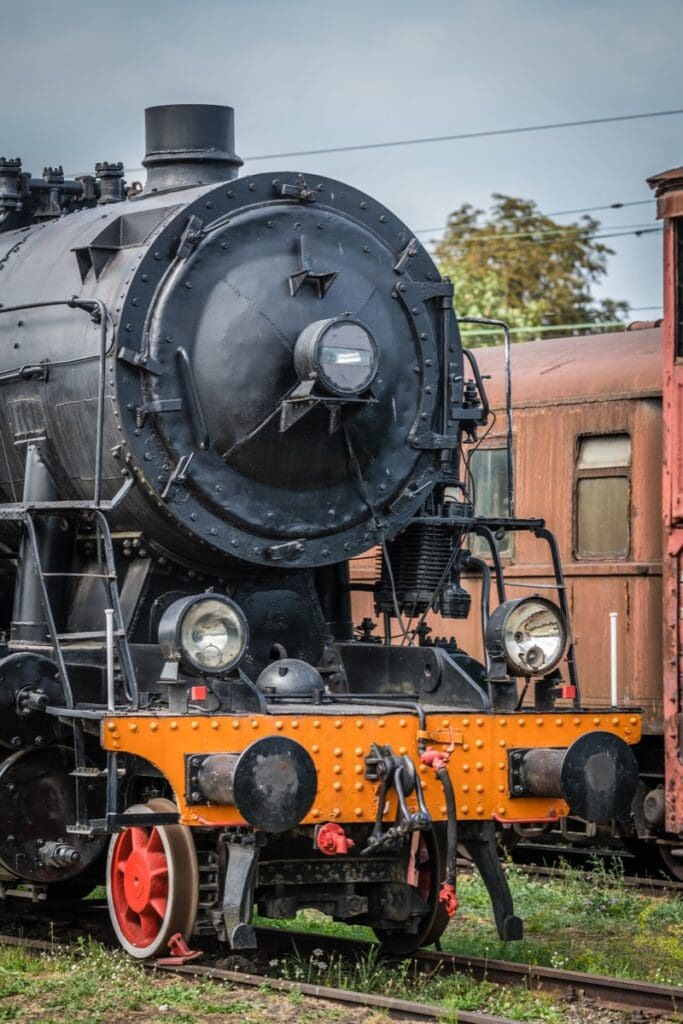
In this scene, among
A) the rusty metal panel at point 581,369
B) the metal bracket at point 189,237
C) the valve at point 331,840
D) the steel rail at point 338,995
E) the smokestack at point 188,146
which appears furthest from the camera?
the rusty metal panel at point 581,369

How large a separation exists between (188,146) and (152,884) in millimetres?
3548

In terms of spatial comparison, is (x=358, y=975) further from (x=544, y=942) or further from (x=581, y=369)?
(x=581, y=369)

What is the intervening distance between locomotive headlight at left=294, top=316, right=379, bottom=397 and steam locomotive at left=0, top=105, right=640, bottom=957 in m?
0.01

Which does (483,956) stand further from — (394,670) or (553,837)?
(553,837)

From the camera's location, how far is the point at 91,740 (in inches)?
295

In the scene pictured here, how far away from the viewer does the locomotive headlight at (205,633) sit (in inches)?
274

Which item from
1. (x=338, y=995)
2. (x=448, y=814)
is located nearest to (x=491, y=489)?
(x=448, y=814)

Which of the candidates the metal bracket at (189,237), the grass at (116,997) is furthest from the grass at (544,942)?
the metal bracket at (189,237)

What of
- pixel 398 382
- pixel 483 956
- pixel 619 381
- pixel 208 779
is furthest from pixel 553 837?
pixel 208 779

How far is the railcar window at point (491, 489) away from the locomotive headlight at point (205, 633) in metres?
4.95

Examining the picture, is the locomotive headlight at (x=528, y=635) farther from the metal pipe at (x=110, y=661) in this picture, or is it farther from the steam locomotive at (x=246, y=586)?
the metal pipe at (x=110, y=661)

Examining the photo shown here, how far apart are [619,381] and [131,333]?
4709 mm

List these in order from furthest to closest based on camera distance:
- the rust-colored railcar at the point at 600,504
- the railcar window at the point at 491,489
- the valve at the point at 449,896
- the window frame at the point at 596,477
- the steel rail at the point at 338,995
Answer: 1. the railcar window at the point at 491,489
2. the window frame at the point at 596,477
3. the rust-colored railcar at the point at 600,504
4. the valve at the point at 449,896
5. the steel rail at the point at 338,995

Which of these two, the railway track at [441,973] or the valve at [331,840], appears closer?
the railway track at [441,973]
